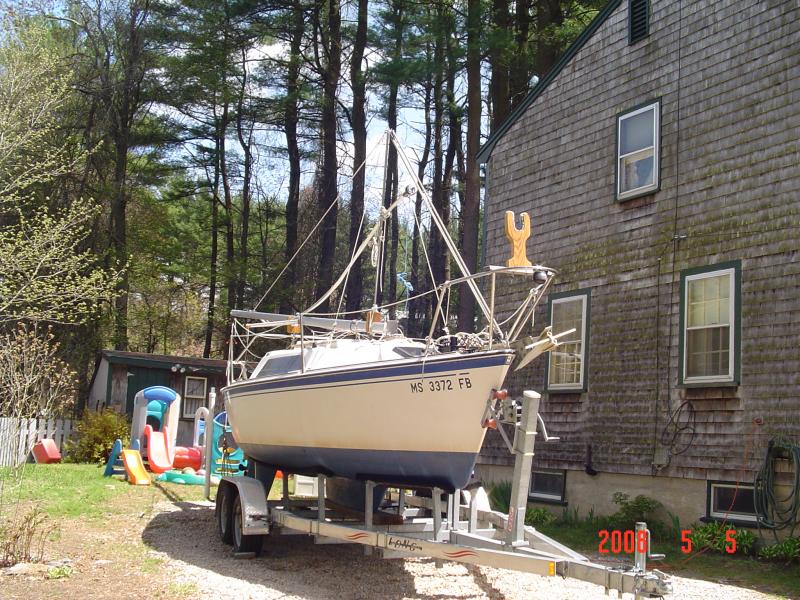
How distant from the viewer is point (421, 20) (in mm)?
27672

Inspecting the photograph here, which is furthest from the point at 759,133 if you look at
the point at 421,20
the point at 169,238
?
the point at 169,238

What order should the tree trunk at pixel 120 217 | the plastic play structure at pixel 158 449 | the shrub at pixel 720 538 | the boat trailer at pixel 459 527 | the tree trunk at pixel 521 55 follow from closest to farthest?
the boat trailer at pixel 459 527, the shrub at pixel 720 538, the plastic play structure at pixel 158 449, the tree trunk at pixel 521 55, the tree trunk at pixel 120 217

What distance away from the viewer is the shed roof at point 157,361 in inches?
913

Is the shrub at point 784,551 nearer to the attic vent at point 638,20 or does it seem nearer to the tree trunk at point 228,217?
the attic vent at point 638,20

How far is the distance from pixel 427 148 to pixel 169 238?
1128cm

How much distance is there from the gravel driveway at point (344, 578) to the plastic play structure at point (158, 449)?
6267mm

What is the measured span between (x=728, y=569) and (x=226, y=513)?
19.8 feet

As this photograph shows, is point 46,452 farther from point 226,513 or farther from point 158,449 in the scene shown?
point 226,513

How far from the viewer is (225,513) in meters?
11.0

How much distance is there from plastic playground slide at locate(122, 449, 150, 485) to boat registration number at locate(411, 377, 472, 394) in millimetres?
10138

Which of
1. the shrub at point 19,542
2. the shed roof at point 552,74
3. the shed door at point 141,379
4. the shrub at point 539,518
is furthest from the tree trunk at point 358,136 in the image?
the shrub at point 19,542

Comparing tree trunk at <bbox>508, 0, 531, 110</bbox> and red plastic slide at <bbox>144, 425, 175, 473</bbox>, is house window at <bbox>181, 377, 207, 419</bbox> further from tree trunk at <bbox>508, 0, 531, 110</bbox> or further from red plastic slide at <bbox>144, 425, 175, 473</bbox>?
tree trunk at <bbox>508, 0, 531, 110</bbox>

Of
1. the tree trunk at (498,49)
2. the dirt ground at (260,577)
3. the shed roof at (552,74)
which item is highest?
the tree trunk at (498,49)

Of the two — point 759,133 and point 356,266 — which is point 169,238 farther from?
point 759,133
